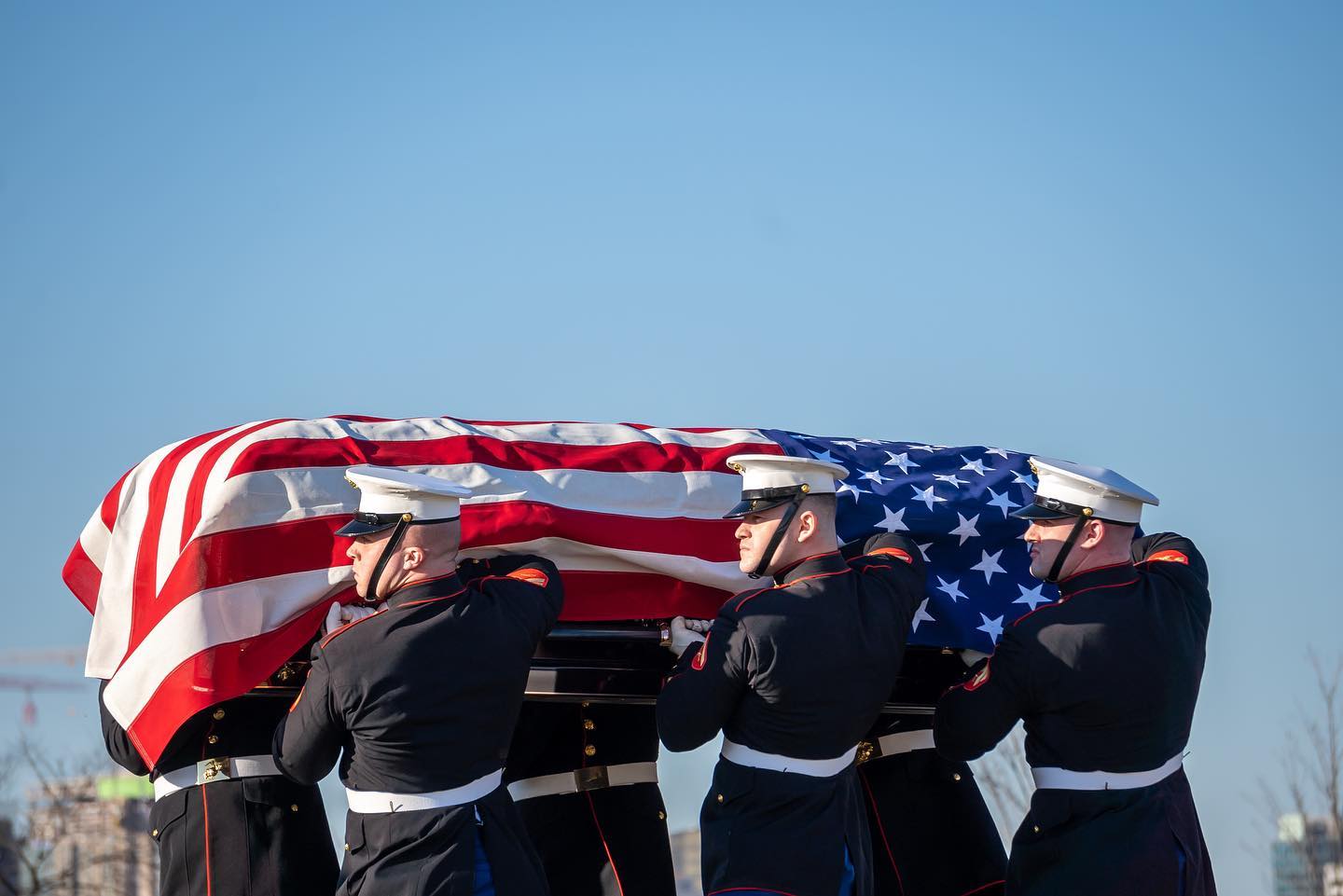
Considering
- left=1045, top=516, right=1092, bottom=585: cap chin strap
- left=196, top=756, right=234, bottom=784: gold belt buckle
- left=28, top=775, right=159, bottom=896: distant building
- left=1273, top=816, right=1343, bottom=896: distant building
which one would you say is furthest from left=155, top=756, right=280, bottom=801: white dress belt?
left=28, top=775, right=159, bottom=896: distant building

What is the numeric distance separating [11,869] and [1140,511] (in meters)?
32.0

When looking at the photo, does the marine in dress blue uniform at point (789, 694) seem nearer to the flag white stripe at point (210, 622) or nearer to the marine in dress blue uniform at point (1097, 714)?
the marine in dress blue uniform at point (1097, 714)

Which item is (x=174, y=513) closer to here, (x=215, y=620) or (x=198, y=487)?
(x=198, y=487)

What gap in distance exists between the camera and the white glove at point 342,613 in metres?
4.70

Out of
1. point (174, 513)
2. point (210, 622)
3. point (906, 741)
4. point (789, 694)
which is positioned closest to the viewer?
point (789, 694)

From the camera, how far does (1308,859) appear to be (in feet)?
57.7

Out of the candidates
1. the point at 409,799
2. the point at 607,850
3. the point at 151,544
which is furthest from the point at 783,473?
the point at 151,544

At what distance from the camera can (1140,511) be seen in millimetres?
5102

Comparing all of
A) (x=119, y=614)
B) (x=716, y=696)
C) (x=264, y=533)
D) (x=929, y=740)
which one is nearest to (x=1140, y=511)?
(x=929, y=740)

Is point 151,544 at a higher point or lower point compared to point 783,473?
lower

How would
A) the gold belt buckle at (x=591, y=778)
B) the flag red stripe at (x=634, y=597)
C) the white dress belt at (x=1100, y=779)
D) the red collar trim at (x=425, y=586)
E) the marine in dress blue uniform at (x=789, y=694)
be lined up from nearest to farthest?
the red collar trim at (x=425, y=586) < the marine in dress blue uniform at (x=789, y=694) < the white dress belt at (x=1100, y=779) < the flag red stripe at (x=634, y=597) < the gold belt buckle at (x=591, y=778)

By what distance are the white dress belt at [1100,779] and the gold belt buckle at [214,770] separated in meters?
2.41

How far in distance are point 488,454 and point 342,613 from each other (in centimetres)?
75

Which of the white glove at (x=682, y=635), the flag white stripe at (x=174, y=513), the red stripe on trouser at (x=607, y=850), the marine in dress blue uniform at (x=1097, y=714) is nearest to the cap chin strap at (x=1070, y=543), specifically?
the marine in dress blue uniform at (x=1097, y=714)
